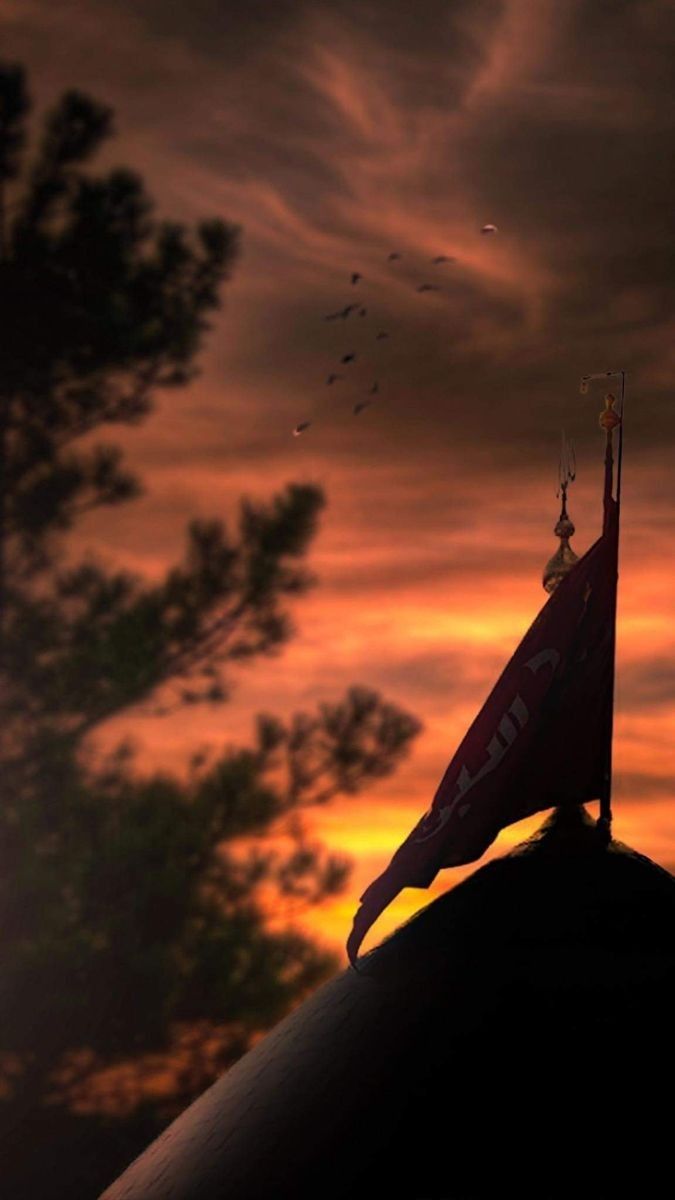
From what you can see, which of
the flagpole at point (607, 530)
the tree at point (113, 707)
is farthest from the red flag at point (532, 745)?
the tree at point (113, 707)

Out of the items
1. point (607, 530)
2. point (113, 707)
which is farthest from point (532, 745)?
point (113, 707)

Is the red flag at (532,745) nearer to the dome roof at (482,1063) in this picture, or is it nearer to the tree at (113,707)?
the dome roof at (482,1063)

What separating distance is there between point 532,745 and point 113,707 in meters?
12.5

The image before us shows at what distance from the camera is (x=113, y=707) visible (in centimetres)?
1939

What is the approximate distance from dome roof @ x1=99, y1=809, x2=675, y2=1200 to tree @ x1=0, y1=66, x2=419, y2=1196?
11.3m

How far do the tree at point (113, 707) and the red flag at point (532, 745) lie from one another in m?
11.1

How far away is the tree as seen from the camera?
60.1ft

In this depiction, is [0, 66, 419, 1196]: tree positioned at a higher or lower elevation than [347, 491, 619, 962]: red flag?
higher

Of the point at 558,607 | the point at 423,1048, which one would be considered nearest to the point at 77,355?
the point at 558,607

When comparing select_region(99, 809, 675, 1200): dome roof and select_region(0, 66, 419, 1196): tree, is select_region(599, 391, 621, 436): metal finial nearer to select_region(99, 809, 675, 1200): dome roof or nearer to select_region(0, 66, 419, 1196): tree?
select_region(99, 809, 675, 1200): dome roof

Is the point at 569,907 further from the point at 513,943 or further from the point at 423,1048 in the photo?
the point at 423,1048

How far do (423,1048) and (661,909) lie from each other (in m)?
1.04

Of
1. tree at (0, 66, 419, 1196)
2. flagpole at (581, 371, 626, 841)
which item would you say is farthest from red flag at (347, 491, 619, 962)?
tree at (0, 66, 419, 1196)

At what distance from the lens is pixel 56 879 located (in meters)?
18.0
